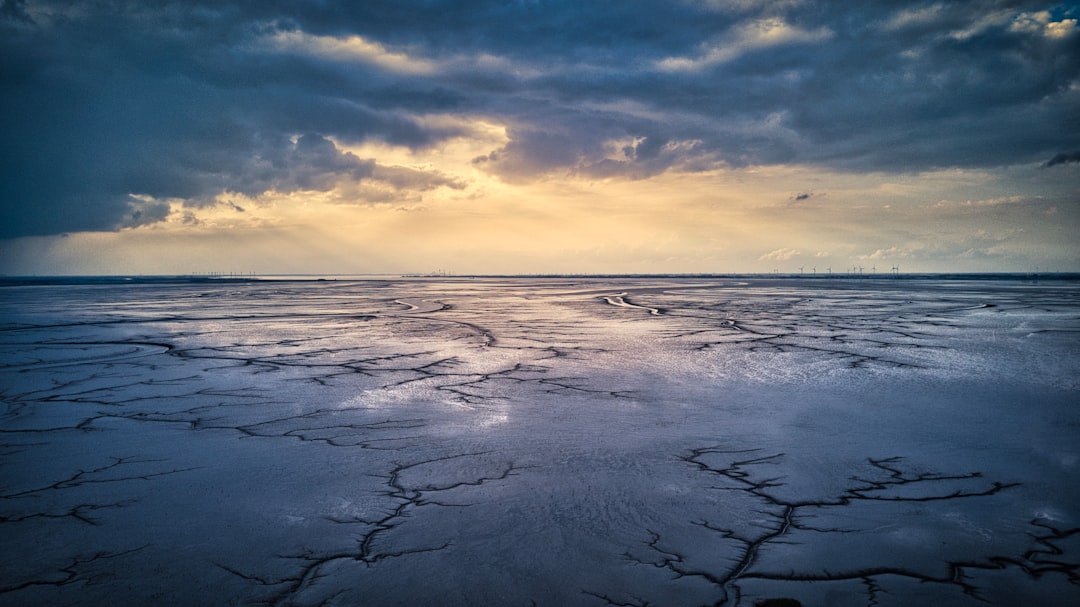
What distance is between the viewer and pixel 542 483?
14.9ft

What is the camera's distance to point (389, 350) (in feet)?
40.2

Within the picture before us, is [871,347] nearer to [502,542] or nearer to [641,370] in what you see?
[641,370]

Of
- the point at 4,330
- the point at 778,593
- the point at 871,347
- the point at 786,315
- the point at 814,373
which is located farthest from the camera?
the point at 786,315

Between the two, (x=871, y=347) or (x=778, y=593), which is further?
(x=871, y=347)

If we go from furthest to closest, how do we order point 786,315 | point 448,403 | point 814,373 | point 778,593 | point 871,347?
point 786,315
point 871,347
point 814,373
point 448,403
point 778,593

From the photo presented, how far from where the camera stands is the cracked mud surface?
3.12m

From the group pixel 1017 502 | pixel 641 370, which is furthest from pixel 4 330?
pixel 1017 502

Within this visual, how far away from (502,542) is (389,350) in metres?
9.20

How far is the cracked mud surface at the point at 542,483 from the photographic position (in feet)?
10.2

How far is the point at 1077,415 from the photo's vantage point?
657 centimetres

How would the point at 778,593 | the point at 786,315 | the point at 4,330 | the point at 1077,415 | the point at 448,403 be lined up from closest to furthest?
1. the point at 778,593
2. the point at 1077,415
3. the point at 448,403
4. the point at 4,330
5. the point at 786,315

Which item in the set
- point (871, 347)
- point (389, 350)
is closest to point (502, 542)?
point (389, 350)

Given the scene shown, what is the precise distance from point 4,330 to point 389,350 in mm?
13550

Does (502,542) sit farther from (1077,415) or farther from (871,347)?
(871,347)
